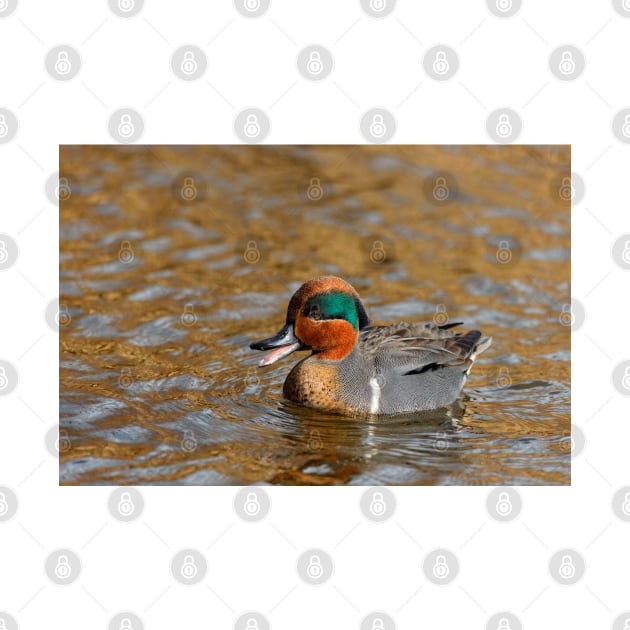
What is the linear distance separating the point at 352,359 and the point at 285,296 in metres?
3.03

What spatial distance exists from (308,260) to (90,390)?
482cm

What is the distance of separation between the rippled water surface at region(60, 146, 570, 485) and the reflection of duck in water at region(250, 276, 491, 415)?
239 millimetres

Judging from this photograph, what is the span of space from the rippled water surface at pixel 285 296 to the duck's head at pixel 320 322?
2.46 ft

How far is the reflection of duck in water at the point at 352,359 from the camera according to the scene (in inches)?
446

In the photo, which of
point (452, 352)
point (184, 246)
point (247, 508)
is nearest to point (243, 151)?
point (184, 246)

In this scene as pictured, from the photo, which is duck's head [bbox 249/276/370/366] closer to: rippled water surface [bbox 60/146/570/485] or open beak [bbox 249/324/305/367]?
open beak [bbox 249/324/305/367]

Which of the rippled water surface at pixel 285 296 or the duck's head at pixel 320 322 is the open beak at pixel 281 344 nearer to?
the duck's head at pixel 320 322

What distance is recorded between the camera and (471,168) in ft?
59.4

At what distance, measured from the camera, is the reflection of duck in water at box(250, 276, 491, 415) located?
37.2 ft

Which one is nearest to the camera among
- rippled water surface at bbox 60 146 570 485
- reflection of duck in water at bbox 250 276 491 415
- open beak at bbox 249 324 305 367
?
rippled water surface at bbox 60 146 570 485

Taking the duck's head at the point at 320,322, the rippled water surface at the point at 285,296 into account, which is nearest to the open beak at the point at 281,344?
the duck's head at the point at 320,322

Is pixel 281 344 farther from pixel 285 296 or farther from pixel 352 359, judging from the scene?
pixel 285 296

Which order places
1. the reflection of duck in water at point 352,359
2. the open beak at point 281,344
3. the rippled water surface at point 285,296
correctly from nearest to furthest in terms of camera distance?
the rippled water surface at point 285,296 → the open beak at point 281,344 → the reflection of duck in water at point 352,359

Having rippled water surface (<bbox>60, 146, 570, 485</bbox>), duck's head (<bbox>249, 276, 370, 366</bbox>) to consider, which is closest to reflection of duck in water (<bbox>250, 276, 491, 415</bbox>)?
duck's head (<bbox>249, 276, 370, 366</bbox>)
